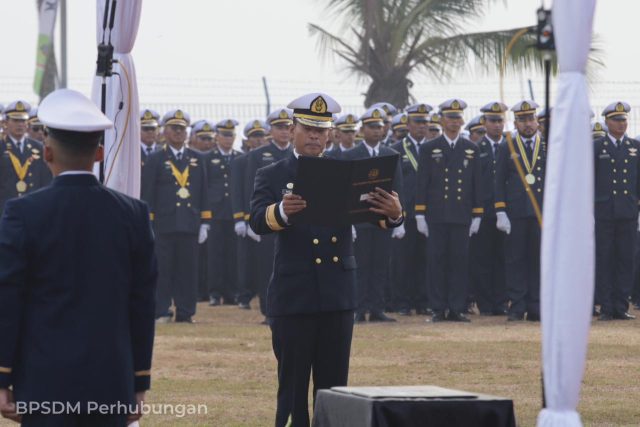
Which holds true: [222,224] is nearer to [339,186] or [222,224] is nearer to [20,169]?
[20,169]

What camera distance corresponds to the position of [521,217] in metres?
16.3

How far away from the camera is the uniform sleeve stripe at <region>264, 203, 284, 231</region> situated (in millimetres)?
7207

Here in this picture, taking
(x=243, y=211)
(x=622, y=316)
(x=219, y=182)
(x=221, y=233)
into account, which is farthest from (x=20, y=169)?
(x=622, y=316)

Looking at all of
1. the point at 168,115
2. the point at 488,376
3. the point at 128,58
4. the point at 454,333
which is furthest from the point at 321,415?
the point at 168,115

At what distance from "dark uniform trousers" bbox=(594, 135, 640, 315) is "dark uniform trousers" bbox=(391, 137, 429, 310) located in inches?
88.2

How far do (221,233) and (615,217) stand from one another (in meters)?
6.21

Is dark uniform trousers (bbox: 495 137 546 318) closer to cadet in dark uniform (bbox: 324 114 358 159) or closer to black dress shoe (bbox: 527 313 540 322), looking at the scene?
black dress shoe (bbox: 527 313 540 322)

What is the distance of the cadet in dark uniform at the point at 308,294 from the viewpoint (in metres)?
7.35

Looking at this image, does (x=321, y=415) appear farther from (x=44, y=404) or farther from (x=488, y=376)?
(x=488, y=376)

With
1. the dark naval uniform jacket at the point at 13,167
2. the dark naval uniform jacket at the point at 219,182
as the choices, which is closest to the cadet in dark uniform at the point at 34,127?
the dark naval uniform jacket at the point at 13,167

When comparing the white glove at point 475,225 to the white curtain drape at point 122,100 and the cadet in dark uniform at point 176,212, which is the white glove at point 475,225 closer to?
the cadet in dark uniform at point 176,212

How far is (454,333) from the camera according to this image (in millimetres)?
15031

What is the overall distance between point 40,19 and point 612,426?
20.2 m

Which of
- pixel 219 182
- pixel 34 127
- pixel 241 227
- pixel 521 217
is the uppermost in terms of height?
pixel 34 127
